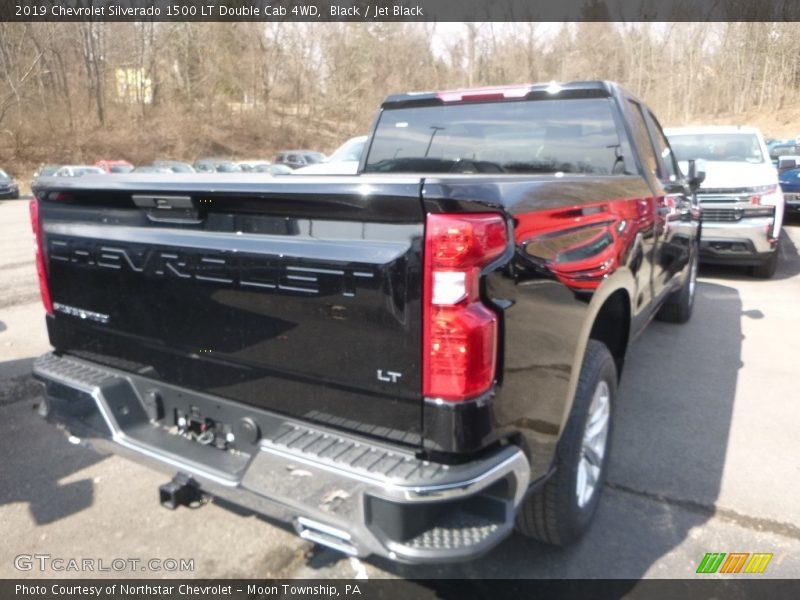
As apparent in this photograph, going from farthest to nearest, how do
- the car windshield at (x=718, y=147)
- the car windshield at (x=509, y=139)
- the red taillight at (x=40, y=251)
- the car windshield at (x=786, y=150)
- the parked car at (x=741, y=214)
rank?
the car windshield at (x=786, y=150)
the car windshield at (x=718, y=147)
the parked car at (x=741, y=214)
the car windshield at (x=509, y=139)
the red taillight at (x=40, y=251)

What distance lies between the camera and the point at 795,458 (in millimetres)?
3725

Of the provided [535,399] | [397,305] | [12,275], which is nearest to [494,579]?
[535,399]

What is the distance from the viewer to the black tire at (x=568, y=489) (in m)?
2.50

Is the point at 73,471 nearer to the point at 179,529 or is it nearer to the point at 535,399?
the point at 179,529

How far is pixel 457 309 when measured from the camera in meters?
1.89

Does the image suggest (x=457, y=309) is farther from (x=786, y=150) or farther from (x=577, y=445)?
(x=786, y=150)

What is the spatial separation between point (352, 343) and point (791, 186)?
45.8ft

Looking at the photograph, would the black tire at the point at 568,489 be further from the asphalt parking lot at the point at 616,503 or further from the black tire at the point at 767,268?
the black tire at the point at 767,268

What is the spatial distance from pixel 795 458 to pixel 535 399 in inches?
96.3

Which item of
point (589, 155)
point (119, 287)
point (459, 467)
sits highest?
point (589, 155)

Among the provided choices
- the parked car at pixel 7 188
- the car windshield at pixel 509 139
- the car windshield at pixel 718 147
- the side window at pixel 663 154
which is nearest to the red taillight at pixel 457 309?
the car windshield at pixel 509 139

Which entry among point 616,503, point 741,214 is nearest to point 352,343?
point 616,503

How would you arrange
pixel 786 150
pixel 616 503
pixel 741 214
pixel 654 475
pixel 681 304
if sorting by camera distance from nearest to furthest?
pixel 616 503, pixel 654 475, pixel 681 304, pixel 741 214, pixel 786 150

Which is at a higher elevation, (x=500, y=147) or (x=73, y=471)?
(x=500, y=147)
